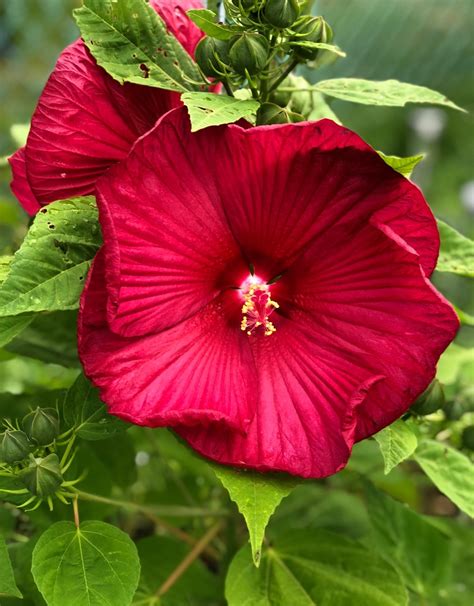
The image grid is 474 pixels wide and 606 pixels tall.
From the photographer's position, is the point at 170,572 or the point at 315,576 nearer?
the point at 315,576

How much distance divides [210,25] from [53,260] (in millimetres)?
254

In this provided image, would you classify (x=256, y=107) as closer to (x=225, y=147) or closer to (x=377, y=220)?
(x=225, y=147)

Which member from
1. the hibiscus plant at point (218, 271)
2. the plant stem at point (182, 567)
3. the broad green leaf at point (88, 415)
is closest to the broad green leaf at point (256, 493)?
→ the hibiscus plant at point (218, 271)

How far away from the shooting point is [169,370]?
33.2 inches

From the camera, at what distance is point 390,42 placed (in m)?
3.44

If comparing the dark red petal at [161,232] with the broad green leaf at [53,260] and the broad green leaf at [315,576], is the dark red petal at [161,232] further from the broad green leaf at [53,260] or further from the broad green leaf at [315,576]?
the broad green leaf at [315,576]

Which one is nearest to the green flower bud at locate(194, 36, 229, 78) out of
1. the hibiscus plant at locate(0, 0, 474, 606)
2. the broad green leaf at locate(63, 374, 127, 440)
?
the hibiscus plant at locate(0, 0, 474, 606)

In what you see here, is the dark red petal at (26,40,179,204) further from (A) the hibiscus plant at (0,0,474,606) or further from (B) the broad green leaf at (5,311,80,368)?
(B) the broad green leaf at (5,311,80,368)

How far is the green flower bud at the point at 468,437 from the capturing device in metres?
1.16

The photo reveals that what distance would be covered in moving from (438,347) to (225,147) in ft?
0.86

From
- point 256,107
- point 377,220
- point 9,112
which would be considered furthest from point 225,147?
point 9,112

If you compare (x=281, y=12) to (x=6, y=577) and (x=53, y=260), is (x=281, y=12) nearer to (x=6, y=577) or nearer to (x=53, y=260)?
(x=53, y=260)

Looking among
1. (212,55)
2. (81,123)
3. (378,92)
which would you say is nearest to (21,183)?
(81,123)

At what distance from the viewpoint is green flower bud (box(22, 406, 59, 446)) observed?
841mm
